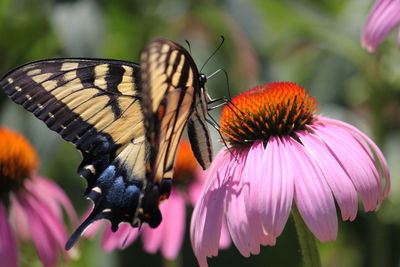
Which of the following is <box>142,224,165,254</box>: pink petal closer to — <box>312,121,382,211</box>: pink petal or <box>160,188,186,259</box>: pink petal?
<box>160,188,186,259</box>: pink petal

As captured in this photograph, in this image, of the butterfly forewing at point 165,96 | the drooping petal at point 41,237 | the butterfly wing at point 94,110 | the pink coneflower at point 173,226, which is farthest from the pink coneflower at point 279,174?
the drooping petal at point 41,237

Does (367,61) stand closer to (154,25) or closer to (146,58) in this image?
(154,25)

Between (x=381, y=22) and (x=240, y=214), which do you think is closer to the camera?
(x=240, y=214)

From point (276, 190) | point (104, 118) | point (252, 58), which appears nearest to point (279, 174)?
point (276, 190)

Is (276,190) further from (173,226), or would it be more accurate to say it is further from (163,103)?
(173,226)

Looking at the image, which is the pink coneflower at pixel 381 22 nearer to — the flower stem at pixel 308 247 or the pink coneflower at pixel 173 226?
the flower stem at pixel 308 247

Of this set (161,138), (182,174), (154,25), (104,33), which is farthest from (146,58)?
(154,25)

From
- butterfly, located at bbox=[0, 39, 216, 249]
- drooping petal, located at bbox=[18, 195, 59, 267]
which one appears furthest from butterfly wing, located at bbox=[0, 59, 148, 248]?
drooping petal, located at bbox=[18, 195, 59, 267]
